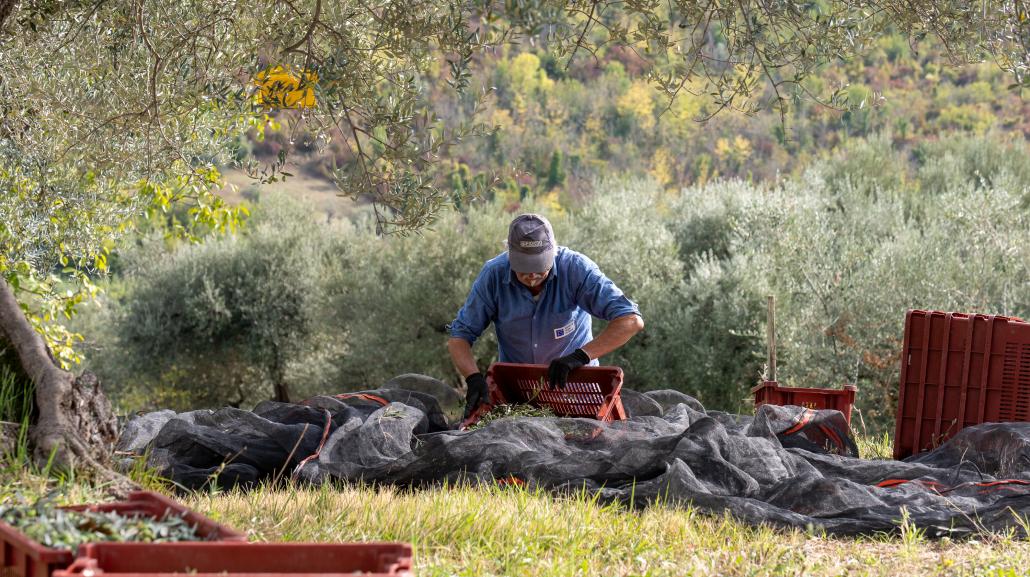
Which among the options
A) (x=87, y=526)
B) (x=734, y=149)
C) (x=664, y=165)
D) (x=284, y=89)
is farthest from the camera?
(x=664, y=165)

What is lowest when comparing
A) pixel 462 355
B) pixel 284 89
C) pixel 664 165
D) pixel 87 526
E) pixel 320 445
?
pixel 320 445

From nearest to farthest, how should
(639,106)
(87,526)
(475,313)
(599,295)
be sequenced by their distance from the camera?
(87,526) < (599,295) < (475,313) < (639,106)

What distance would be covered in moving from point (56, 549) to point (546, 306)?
15.8 feet

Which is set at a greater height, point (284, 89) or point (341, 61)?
point (341, 61)

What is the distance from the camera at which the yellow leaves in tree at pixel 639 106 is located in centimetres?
6950

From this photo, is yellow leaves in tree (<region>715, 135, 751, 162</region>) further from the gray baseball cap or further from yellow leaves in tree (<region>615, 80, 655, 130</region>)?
the gray baseball cap

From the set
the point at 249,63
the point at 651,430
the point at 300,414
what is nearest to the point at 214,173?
the point at 249,63

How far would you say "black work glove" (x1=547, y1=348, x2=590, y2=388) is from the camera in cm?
682

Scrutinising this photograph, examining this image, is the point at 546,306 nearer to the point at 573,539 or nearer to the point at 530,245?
the point at 530,245

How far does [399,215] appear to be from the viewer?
5.86 m

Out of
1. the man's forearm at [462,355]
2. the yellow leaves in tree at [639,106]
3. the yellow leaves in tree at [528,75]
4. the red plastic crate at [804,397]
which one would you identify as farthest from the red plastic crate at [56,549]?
the yellow leaves in tree at [528,75]

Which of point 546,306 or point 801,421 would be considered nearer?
point 801,421

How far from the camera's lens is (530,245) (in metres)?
6.84

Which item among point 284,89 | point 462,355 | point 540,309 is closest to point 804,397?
point 540,309
